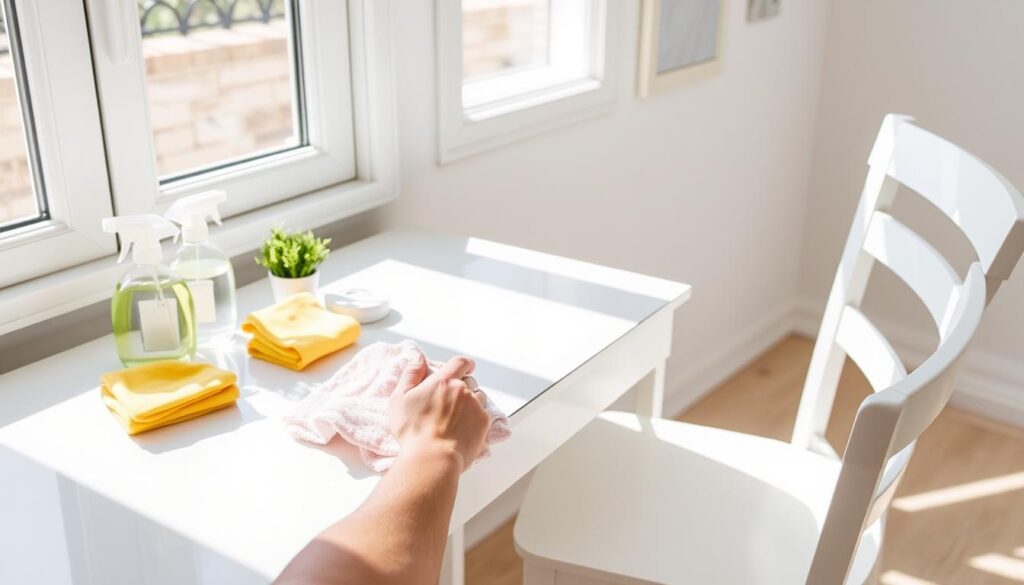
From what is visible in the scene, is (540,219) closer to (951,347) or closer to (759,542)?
(759,542)

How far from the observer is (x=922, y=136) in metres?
1.44

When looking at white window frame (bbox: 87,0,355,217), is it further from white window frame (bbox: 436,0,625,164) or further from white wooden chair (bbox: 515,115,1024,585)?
white wooden chair (bbox: 515,115,1024,585)

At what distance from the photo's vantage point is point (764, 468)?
57.1 inches

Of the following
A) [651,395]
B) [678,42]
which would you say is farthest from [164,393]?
[678,42]

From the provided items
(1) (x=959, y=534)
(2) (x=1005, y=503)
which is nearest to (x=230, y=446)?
(1) (x=959, y=534)

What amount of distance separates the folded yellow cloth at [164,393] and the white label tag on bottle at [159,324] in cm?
3

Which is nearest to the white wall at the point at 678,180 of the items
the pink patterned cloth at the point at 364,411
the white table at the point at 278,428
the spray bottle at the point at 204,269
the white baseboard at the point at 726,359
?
the white baseboard at the point at 726,359

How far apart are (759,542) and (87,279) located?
0.91 metres

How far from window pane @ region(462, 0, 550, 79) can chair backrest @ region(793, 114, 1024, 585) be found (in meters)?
0.76

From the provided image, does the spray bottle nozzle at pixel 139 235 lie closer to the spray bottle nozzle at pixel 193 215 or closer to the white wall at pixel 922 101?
the spray bottle nozzle at pixel 193 215

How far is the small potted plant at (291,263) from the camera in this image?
4.32 feet

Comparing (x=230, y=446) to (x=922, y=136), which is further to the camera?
(x=922, y=136)

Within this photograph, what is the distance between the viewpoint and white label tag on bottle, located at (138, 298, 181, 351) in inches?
45.1

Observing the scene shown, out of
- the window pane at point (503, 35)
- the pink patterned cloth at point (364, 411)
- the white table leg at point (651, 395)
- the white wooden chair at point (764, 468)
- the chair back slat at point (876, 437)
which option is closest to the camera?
the chair back slat at point (876, 437)
